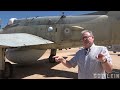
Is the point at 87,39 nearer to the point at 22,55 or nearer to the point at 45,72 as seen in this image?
the point at 22,55

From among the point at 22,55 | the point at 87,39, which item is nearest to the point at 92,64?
the point at 87,39

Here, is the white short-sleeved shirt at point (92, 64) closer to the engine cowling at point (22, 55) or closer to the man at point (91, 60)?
the man at point (91, 60)

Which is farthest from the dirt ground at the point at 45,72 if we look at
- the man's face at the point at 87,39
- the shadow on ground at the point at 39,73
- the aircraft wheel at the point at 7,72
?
the man's face at the point at 87,39

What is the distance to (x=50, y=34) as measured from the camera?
1030cm

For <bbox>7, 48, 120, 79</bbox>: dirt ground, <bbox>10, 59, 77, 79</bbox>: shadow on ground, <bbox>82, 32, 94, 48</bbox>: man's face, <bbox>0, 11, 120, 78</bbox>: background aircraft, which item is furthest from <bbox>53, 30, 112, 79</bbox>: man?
<bbox>10, 59, 77, 79</bbox>: shadow on ground

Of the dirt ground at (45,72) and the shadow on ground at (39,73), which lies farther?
the shadow on ground at (39,73)

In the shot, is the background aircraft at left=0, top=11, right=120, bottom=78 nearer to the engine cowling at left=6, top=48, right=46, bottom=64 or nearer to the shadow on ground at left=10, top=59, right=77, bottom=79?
the engine cowling at left=6, top=48, right=46, bottom=64

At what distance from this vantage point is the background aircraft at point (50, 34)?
333 inches

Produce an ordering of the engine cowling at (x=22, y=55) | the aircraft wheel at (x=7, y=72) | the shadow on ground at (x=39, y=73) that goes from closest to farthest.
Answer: the aircraft wheel at (x=7, y=72) < the shadow on ground at (x=39, y=73) < the engine cowling at (x=22, y=55)

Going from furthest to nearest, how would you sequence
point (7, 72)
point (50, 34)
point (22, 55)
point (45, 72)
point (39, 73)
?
point (50, 34)
point (45, 72)
point (39, 73)
point (22, 55)
point (7, 72)

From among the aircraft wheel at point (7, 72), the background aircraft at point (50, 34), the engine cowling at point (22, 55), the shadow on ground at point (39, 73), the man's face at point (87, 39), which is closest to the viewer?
the man's face at point (87, 39)
